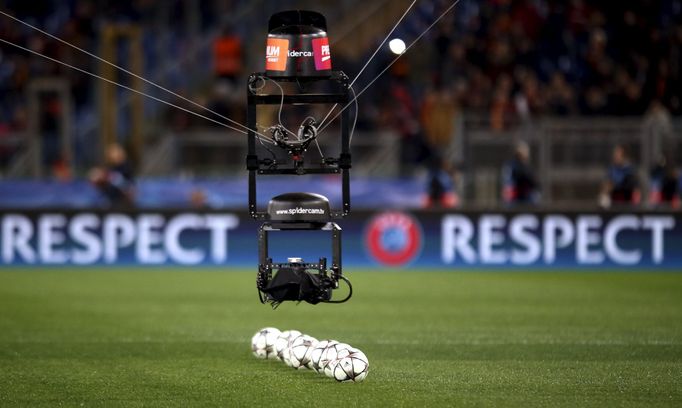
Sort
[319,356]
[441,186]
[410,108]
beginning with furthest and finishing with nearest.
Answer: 1. [410,108]
2. [441,186]
3. [319,356]

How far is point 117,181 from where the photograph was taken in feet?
81.3

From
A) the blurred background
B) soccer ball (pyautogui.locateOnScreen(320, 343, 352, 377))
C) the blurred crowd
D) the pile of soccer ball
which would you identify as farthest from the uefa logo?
soccer ball (pyautogui.locateOnScreen(320, 343, 352, 377))

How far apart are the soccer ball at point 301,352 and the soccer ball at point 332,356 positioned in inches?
11.2

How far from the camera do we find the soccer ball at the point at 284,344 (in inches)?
448

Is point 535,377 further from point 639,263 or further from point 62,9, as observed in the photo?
point 62,9

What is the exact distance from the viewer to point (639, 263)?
76.5 ft

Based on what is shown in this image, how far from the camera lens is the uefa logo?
23797 mm

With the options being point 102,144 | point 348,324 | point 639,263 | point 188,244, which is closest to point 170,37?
point 102,144

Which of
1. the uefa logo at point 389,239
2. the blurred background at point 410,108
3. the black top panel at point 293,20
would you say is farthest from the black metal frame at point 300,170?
the uefa logo at point 389,239

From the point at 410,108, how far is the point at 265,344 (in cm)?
1662

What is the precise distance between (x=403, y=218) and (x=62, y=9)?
12.4m

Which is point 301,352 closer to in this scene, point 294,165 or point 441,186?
point 294,165

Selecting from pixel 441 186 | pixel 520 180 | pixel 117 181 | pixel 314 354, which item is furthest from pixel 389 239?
pixel 314 354

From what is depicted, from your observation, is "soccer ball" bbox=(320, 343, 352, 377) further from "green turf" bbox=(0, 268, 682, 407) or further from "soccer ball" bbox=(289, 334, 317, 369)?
"soccer ball" bbox=(289, 334, 317, 369)
